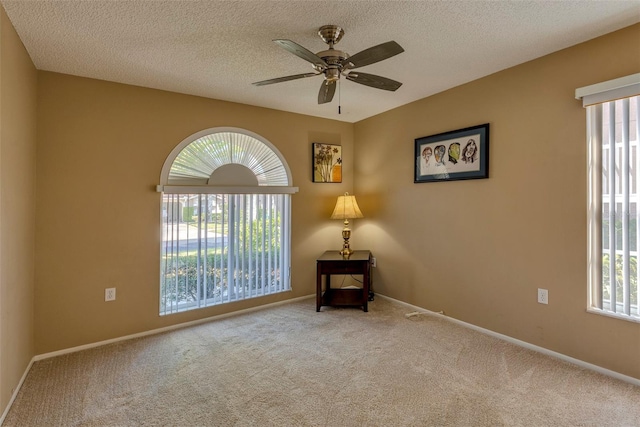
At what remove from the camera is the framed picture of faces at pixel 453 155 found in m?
2.98

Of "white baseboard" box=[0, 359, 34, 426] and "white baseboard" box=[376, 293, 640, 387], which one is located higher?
"white baseboard" box=[376, 293, 640, 387]

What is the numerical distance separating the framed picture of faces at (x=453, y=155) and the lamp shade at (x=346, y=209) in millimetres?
797

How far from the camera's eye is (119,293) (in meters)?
2.95

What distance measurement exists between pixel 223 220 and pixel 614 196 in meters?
3.33

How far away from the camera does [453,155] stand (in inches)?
127

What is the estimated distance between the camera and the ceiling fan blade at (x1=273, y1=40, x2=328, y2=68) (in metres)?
1.71

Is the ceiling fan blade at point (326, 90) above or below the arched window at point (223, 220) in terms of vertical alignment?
above

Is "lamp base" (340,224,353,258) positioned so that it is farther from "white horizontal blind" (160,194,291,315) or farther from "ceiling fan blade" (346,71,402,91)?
"ceiling fan blade" (346,71,402,91)

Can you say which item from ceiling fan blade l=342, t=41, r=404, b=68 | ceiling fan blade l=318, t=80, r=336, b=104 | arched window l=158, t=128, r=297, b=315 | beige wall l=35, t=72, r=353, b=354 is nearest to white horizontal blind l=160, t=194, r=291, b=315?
arched window l=158, t=128, r=297, b=315

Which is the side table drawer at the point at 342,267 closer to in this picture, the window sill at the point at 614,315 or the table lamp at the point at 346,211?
the table lamp at the point at 346,211

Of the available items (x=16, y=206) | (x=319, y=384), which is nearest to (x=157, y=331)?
(x=16, y=206)

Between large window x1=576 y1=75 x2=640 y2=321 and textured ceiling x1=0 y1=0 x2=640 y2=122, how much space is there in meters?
0.49

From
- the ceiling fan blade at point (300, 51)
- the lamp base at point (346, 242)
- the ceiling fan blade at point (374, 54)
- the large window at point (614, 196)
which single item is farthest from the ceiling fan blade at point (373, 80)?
the lamp base at point (346, 242)

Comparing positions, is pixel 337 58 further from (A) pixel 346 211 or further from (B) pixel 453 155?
(A) pixel 346 211
